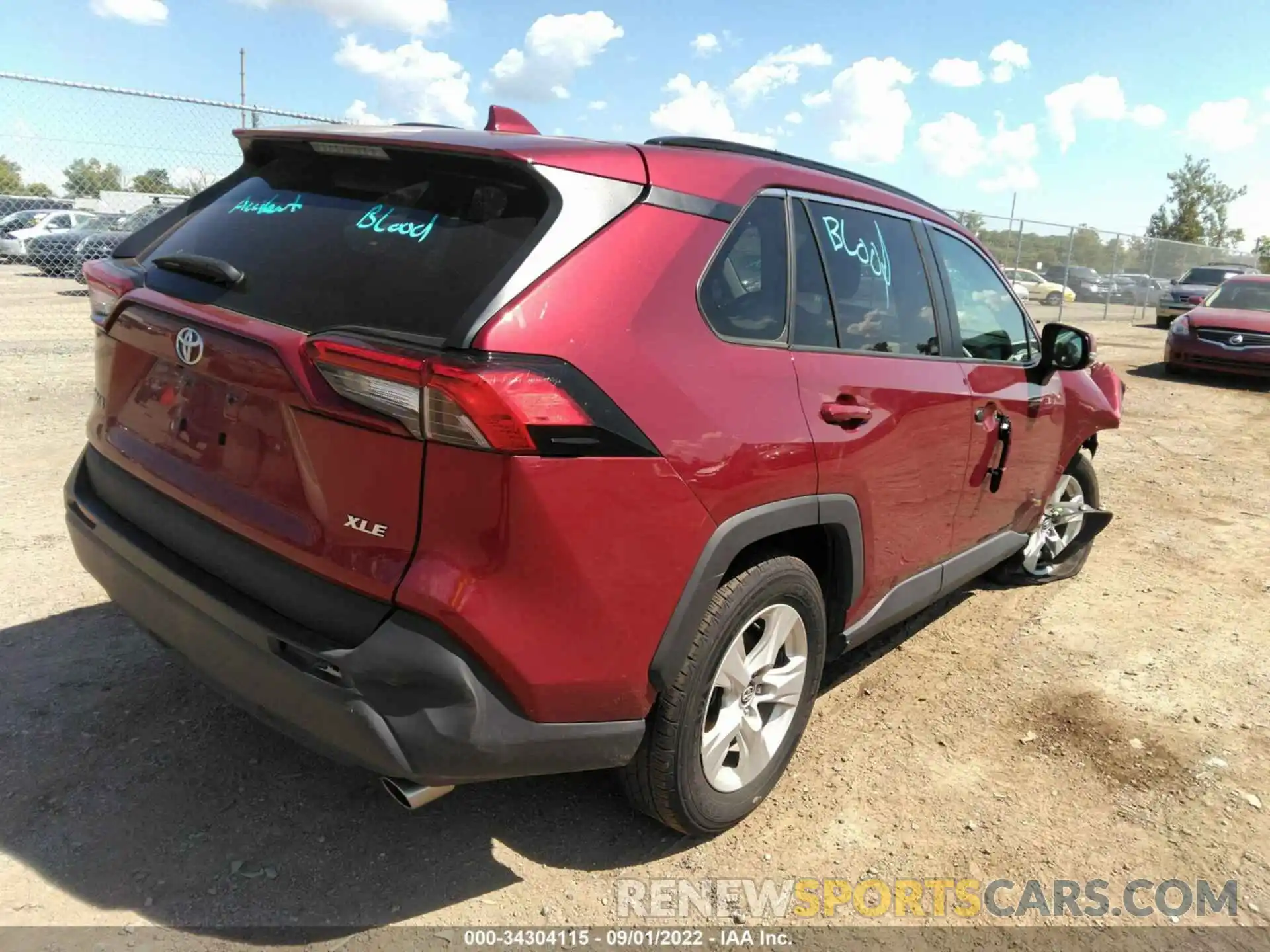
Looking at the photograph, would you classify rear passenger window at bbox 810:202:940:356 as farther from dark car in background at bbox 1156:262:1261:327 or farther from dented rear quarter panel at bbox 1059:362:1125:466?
dark car in background at bbox 1156:262:1261:327

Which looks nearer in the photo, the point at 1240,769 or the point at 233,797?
the point at 233,797

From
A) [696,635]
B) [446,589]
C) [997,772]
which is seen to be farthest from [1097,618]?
[446,589]

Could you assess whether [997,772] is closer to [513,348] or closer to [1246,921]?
[1246,921]

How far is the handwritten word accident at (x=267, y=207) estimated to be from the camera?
2.36 metres

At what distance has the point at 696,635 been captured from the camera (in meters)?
2.29

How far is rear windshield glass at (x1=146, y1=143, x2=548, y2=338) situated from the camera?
6.47ft

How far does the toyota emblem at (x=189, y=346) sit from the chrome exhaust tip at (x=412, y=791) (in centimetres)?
111

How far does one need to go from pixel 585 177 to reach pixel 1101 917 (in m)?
2.40

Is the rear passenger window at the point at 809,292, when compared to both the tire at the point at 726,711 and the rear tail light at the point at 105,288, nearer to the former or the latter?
the tire at the point at 726,711

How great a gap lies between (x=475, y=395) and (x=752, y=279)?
1.01 metres

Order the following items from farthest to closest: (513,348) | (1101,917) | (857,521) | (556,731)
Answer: (857,521), (1101,917), (556,731), (513,348)

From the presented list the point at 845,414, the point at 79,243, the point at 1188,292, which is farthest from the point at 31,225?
the point at 1188,292

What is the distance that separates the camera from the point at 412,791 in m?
2.00

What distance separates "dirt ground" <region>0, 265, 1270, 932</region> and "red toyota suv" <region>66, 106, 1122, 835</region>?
0.35 meters
